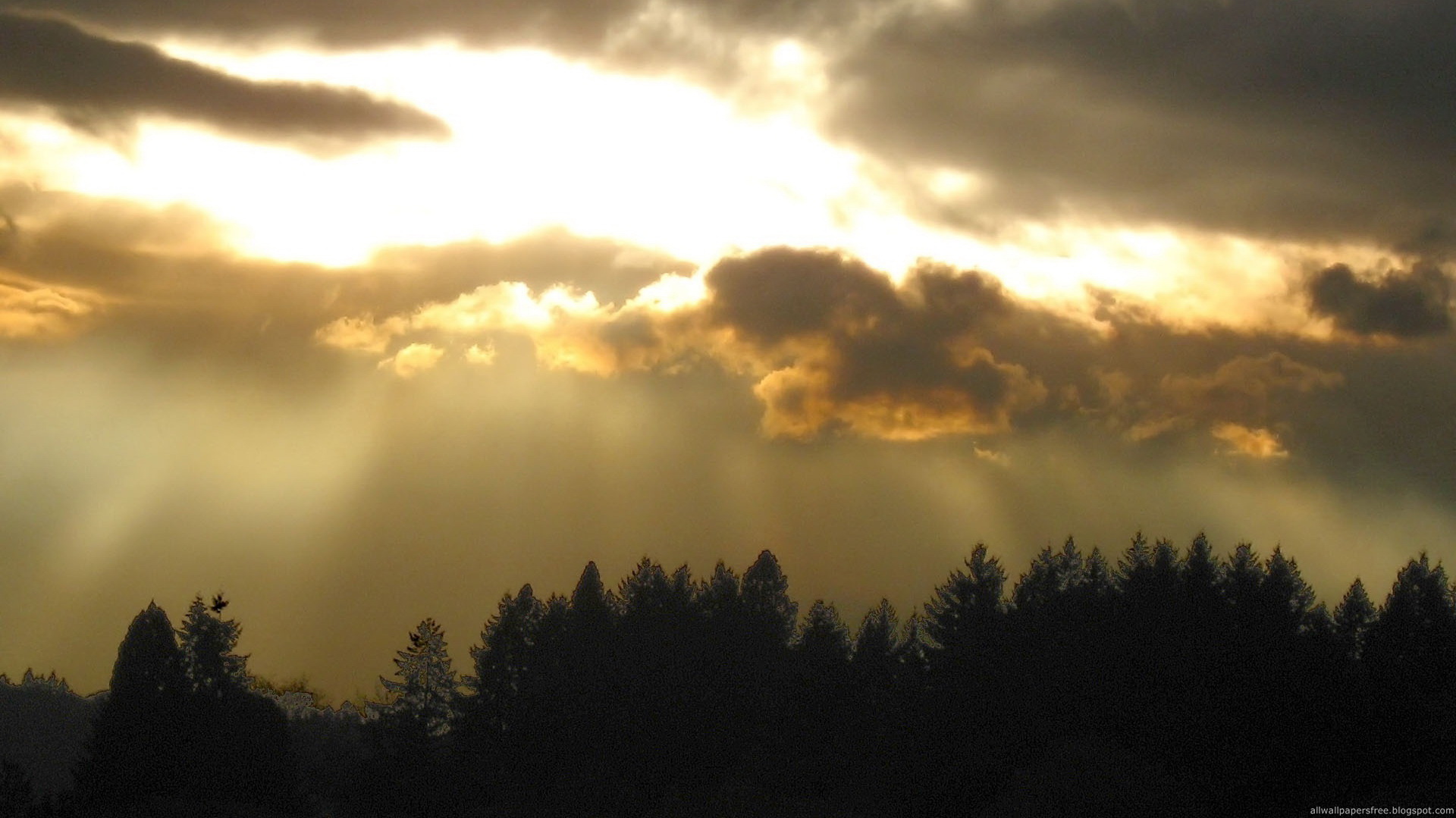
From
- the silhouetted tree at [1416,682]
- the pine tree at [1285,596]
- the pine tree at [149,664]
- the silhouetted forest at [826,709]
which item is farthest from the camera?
the pine tree at [149,664]

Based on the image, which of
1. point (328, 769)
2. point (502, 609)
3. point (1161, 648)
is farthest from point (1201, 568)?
point (328, 769)

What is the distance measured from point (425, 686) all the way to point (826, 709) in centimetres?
3117

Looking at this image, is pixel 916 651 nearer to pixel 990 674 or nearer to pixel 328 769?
pixel 990 674

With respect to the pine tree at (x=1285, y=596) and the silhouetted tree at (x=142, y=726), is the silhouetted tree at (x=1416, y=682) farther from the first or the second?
the silhouetted tree at (x=142, y=726)

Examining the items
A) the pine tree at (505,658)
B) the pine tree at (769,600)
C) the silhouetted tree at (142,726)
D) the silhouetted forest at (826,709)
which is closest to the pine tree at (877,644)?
the silhouetted forest at (826,709)

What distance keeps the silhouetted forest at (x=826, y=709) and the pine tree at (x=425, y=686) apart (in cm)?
17

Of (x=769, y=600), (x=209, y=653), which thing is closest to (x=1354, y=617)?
(x=769, y=600)

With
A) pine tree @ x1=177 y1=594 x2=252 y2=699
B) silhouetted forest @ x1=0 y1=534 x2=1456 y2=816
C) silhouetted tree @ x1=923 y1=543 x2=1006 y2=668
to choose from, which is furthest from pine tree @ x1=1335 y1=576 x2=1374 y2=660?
pine tree @ x1=177 y1=594 x2=252 y2=699

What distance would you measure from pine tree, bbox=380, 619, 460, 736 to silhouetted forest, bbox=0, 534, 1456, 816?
172mm

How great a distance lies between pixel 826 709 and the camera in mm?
101875

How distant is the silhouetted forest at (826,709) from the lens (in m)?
88.6

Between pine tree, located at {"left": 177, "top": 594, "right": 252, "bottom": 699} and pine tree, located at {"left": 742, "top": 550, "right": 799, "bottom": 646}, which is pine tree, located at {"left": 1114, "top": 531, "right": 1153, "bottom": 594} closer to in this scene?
pine tree, located at {"left": 742, "top": 550, "right": 799, "bottom": 646}

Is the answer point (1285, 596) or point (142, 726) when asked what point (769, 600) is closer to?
point (1285, 596)

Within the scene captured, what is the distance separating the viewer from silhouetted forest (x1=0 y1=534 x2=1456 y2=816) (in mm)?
88625
